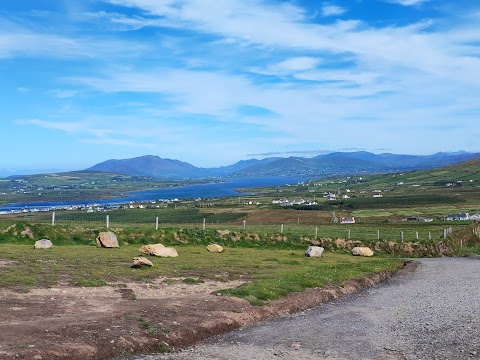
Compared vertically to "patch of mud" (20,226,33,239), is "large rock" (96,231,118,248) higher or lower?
lower

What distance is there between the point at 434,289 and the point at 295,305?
449 inches

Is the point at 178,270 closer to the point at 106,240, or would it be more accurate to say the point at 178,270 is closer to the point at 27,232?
the point at 106,240

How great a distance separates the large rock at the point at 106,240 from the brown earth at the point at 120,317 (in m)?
16.4

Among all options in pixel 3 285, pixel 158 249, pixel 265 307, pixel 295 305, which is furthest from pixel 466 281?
pixel 3 285

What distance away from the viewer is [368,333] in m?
17.3

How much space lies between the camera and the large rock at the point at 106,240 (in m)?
39.5

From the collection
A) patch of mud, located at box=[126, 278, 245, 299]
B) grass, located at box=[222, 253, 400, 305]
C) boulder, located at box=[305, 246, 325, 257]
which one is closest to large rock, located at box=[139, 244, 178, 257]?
grass, located at box=[222, 253, 400, 305]

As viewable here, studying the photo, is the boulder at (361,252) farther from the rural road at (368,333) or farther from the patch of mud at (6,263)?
the patch of mud at (6,263)

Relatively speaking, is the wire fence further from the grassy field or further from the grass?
the grass

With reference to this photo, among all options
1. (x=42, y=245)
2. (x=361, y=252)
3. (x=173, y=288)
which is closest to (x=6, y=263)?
(x=42, y=245)

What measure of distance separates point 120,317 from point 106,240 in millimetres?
24014

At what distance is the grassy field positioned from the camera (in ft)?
75.7

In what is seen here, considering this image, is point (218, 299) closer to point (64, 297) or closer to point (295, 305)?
point (295, 305)

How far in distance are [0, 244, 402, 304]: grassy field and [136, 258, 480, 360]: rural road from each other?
9.98 feet
